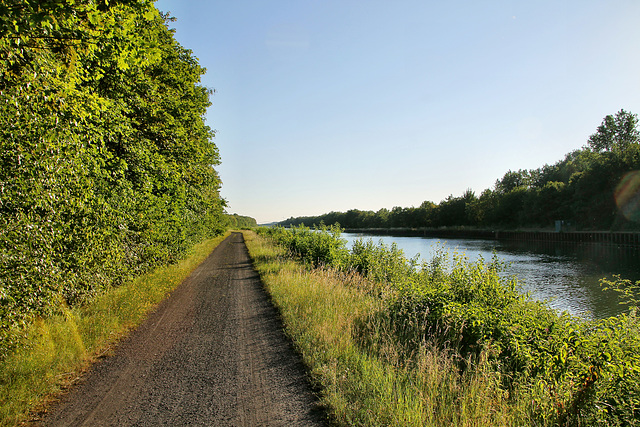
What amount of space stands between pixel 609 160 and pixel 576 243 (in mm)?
15929

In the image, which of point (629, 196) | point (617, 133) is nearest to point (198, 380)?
point (629, 196)

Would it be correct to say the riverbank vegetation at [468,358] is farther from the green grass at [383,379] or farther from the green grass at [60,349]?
the green grass at [60,349]

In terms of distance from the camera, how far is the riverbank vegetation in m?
3.59

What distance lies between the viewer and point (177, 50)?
15711mm

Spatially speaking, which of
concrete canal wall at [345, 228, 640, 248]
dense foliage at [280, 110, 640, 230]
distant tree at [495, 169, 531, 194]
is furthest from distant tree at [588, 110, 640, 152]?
concrete canal wall at [345, 228, 640, 248]

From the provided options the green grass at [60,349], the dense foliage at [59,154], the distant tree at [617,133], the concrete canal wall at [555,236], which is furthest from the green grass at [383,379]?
the distant tree at [617,133]

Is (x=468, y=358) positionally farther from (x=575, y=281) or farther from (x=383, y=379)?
(x=575, y=281)

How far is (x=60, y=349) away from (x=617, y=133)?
114434 mm

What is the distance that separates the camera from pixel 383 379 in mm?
4242

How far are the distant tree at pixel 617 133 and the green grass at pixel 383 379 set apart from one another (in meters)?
103

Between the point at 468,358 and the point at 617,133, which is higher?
the point at 617,133

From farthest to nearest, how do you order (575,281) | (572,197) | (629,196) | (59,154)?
(572,197) → (629,196) → (575,281) → (59,154)

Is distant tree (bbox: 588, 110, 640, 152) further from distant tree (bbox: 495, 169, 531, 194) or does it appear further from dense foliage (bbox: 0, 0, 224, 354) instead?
dense foliage (bbox: 0, 0, 224, 354)

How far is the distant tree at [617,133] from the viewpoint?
81.1 meters
